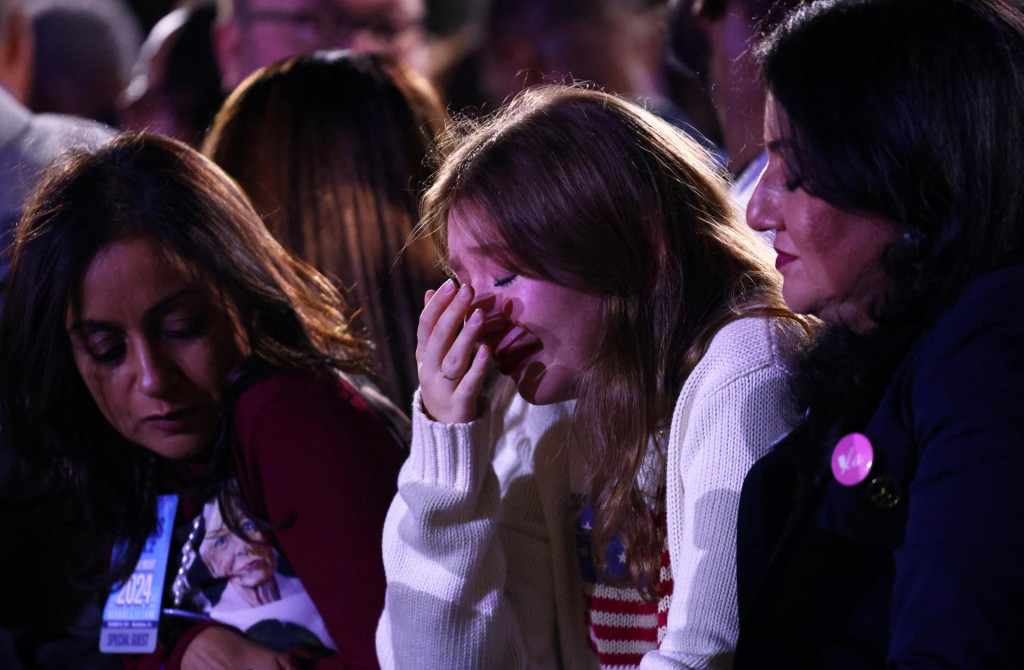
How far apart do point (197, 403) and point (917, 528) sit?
116cm

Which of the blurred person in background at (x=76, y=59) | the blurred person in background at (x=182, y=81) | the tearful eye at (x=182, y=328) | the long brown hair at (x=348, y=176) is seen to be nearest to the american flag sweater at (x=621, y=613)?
the tearful eye at (x=182, y=328)

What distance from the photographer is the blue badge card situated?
171 centimetres

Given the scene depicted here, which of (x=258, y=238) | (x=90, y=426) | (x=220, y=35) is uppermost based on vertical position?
(x=220, y=35)

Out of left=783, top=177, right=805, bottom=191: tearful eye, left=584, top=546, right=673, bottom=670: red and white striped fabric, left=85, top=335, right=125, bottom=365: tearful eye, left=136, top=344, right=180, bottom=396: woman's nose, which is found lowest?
left=584, top=546, right=673, bottom=670: red and white striped fabric

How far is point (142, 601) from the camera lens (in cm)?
172

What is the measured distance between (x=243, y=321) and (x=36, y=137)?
1.15m

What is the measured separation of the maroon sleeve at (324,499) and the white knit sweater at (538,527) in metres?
0.07

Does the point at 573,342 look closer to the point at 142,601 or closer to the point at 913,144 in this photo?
the point at 913,144

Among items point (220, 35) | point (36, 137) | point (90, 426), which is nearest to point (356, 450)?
point (90, 426)

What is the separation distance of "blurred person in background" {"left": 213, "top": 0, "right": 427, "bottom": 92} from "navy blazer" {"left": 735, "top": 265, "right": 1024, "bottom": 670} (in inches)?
96.7

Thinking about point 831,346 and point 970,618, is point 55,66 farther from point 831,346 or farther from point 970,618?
point 970,618

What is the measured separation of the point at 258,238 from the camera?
180 cm

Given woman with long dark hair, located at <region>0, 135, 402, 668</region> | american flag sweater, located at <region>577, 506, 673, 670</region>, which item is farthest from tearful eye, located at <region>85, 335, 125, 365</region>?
american flag sweater, located at <region>577, 506, 673, 670</region>

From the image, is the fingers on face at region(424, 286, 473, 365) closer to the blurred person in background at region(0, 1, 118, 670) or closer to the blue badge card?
the blue badge card
